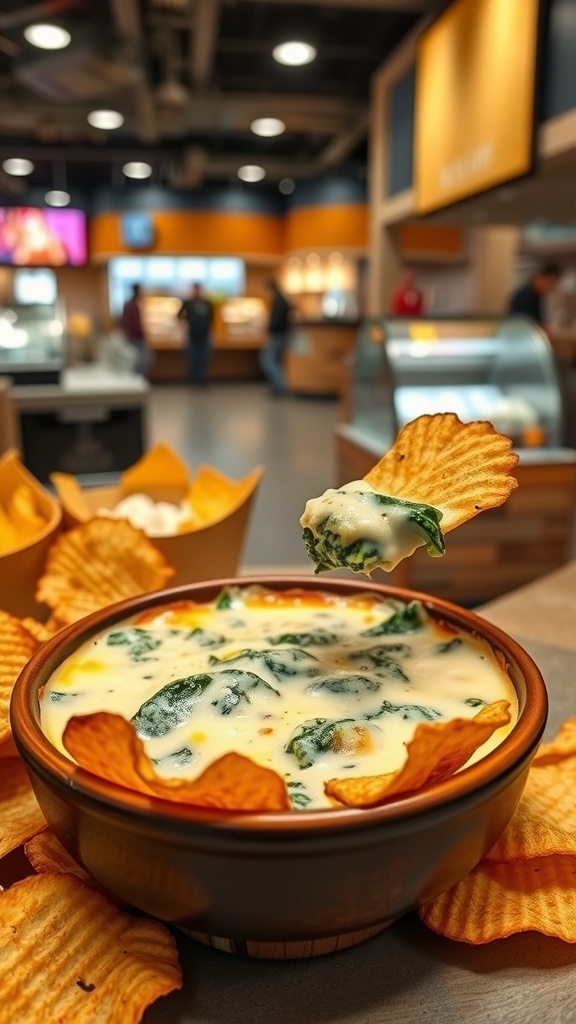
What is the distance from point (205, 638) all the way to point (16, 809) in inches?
9.8

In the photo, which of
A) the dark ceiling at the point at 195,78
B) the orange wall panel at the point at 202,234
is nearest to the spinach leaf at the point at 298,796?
the dark ceiling at the point at 195,78

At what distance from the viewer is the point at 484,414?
3750 mm

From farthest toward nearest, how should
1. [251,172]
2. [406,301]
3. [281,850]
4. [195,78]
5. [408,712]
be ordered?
[251,172]
[195,78]
[406,301]
[408,712]
[281,850]

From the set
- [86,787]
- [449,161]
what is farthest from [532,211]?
[86,787]

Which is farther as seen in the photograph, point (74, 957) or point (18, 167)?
point (18, 167)

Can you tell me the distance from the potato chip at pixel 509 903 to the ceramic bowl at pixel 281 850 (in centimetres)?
5

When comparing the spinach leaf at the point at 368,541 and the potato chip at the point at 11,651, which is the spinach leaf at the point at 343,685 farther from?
the potato chip at the point at 11,651

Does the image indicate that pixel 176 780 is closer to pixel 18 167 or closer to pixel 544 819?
pixel 544 819

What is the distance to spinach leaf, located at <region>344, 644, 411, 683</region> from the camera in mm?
769

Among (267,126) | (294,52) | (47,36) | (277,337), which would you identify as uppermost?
(267,126)

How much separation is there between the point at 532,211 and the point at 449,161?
67.4 inches

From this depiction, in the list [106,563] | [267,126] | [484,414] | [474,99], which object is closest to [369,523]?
[106,563]

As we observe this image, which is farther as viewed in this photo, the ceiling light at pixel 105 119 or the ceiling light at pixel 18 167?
the ceiling light at pixel 18 167

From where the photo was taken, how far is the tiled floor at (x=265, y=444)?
4664 millimetres
